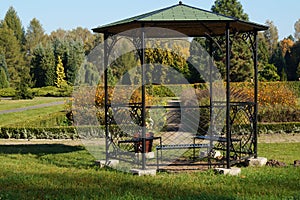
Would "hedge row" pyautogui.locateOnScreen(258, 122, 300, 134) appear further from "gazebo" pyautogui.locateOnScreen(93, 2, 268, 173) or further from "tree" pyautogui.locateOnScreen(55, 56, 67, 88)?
"tree" pyautogui.locateOnScreen(55, 56, 67, 88)

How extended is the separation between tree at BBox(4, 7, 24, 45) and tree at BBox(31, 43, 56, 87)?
1725cm

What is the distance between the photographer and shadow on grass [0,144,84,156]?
9828 millimetres

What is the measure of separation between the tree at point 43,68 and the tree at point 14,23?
17252 mm

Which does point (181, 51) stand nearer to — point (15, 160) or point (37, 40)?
point (15, 160)

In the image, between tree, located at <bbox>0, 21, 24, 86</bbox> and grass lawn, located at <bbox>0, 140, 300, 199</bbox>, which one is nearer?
grass lawn, located at <bbox>0, 140, 300, 199</bbox>

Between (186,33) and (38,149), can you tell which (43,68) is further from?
(186,33)

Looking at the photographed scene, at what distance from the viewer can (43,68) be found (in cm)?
3862

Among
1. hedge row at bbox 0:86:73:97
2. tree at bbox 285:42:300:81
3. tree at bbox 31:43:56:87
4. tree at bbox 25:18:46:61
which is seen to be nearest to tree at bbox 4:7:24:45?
tree at bbox 25:18:46:61

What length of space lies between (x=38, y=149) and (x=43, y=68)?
29.3 m

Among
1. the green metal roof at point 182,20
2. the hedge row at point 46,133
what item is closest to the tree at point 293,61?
the hedge row at point 46,133

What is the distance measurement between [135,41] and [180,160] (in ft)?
8.92

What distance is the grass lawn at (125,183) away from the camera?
5078 mm

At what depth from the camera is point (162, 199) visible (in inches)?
191

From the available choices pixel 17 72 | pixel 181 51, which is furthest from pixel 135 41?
pixel 17 72
